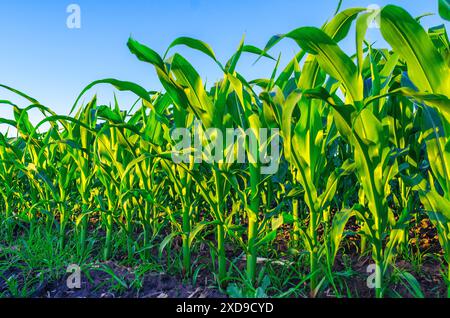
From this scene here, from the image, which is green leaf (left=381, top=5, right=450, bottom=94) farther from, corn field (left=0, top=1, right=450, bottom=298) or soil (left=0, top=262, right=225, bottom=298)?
soil (left=0, top=262, right=225, bottom=298)

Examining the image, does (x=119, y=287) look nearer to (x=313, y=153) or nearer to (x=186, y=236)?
(x=186, y=236)

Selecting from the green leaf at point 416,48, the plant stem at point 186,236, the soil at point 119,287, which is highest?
the green leaf at point 416,48

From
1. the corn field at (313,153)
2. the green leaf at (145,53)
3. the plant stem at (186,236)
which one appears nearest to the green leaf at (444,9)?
the corn field at (313,153)

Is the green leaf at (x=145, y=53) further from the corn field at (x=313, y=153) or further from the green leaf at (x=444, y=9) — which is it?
the green leaf at (x=444, y=9)

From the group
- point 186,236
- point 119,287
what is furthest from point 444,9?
point 119,287

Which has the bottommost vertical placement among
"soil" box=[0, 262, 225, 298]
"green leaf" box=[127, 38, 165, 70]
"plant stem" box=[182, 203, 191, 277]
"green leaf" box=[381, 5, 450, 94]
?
"soil" box=[0, 262, 225, 298]

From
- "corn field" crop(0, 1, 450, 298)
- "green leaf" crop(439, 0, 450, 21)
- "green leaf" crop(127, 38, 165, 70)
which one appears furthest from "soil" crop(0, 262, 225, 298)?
"green leaf" crop(439, 0, 450, 21)

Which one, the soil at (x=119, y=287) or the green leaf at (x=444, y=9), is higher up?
the green leaf at (x=444, y=9)

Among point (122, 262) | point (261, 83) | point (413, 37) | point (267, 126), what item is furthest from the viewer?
point (122, 262)

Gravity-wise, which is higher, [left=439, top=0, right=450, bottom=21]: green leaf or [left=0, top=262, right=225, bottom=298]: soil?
[left=439, top=0, right=450, bottom=21]: green leaf
